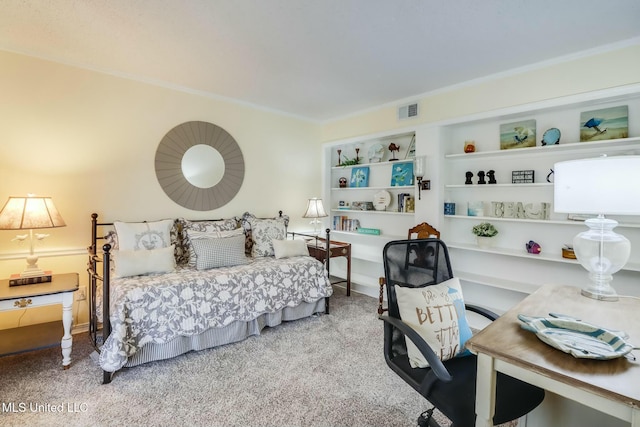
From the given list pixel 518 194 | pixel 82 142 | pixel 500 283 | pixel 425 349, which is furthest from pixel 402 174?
pixel 82 142

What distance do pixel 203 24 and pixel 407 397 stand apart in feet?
9.32

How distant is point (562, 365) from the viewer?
951mm

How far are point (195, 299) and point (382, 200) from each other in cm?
266

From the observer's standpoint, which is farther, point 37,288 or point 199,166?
point 199,166

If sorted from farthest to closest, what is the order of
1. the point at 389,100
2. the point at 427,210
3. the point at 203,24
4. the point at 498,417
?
the point at 389,100 < the point at 427,210 < the point at 203,24 < the point at 498,417

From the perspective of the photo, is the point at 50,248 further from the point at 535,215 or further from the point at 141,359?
the point at 535,215

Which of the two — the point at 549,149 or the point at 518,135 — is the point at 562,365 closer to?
the point at 549,149

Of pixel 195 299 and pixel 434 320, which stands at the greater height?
pixel 434 320

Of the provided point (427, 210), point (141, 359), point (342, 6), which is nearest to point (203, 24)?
point (342, 6)

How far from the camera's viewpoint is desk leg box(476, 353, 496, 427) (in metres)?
1.07

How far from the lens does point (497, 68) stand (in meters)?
2.85

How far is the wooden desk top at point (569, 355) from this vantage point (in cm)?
86

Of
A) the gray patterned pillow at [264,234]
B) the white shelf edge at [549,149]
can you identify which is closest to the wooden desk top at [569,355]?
the white shelf edge at [549,149]

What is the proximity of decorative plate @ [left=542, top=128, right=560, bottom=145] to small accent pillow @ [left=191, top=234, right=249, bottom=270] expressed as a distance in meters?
3.03
